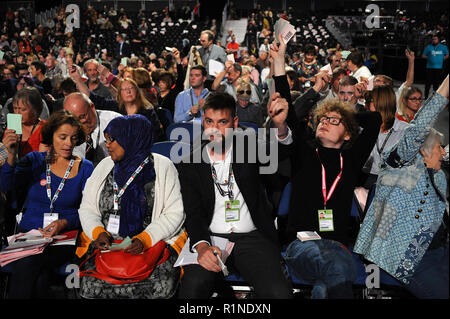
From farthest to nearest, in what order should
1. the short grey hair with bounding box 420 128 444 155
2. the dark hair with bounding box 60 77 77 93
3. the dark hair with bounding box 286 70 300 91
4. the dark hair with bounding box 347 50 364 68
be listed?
the dark hair with bounding box 347 50 364 68 → the dark hair with bounding box 286 70 300 91 → the dark hair with bounding box 60 77 77 93 → the short grey hair with bounding box 420 128 444 155

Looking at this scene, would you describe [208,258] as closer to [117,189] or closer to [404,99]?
[117,189]

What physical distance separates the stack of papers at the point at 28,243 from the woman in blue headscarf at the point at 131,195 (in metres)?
0.13

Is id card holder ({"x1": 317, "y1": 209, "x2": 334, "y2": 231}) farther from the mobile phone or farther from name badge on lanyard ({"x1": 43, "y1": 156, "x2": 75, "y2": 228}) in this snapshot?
the mobile phone

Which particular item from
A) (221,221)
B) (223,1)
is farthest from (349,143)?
(223,1)

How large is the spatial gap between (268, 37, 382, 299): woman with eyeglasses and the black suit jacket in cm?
18

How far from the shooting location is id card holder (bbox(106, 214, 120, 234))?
2.35 m

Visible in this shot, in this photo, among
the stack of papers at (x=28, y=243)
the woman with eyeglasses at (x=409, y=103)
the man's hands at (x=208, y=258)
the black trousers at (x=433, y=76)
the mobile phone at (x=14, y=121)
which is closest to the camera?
the man's hands at (x=208, y=258)

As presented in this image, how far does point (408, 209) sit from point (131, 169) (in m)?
1.47

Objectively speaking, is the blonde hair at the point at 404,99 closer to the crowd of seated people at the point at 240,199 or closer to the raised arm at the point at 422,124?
the crowd of seated people at the point at 240,199

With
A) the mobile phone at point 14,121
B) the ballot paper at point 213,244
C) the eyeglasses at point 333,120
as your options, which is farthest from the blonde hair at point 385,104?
the mobile phone at point 14,121

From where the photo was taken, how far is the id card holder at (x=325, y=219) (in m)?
2.42

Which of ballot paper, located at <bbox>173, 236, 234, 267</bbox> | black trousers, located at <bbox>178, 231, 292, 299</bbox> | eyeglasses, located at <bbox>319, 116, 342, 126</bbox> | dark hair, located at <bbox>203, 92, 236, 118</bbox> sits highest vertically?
dark hair, located at <bbox>203, 92, 236, 118</bbox>

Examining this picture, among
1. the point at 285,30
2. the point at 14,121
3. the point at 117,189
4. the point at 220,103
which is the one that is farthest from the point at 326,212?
the point at 14,121

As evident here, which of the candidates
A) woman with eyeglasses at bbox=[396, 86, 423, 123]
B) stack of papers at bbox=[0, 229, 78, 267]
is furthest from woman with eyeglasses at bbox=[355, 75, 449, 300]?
woman with eyeglasses at bbox=[396, 86, 423, 123]
